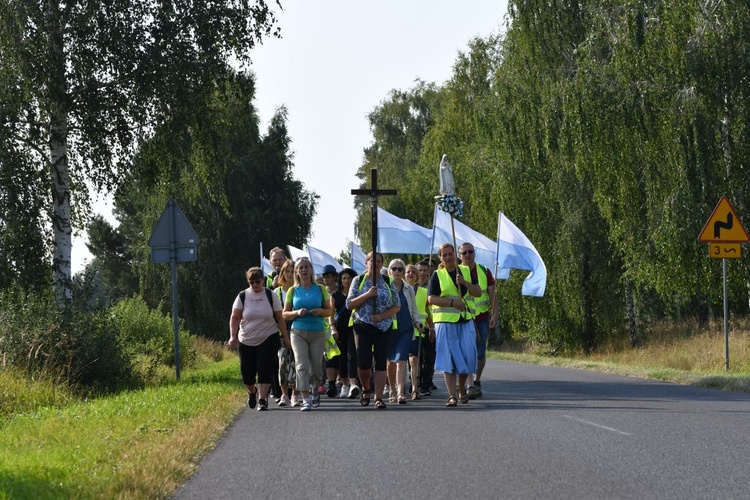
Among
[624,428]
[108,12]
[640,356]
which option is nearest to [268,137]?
[640,356]

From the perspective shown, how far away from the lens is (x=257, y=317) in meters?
14.5

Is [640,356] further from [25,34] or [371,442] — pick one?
[371,442]

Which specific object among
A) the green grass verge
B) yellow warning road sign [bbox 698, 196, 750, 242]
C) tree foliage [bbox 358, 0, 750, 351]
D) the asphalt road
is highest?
tree foliage [bbox 358, 0, 750, 351]

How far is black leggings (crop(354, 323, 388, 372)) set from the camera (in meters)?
14.6

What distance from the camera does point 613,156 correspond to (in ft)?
86.5

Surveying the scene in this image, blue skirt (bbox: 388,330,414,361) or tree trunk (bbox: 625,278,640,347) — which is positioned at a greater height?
tree trunk (bbox: 625,278,640,347)

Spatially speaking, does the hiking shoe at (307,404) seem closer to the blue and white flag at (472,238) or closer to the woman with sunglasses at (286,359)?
the woman with sunglasses at (286,359)

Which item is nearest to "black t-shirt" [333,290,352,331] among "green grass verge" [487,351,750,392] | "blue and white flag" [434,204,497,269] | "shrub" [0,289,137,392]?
"shrub" [0,289,137,392]

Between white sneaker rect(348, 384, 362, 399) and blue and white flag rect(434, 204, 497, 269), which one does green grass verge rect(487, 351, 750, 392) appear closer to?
blue and white flag rect(434, 204, 497, 269)

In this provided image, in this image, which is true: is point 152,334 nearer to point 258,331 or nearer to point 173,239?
point 173,239

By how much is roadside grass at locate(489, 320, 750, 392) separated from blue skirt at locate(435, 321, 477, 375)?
496 centimetres

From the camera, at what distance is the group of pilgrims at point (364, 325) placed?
1412cm

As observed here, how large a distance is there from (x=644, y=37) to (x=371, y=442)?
52.9 feet

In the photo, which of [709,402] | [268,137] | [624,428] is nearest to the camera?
[624,428]
